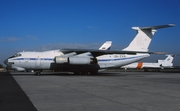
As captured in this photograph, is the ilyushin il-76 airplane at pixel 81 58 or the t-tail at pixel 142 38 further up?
the t-tail at pixel 142 38

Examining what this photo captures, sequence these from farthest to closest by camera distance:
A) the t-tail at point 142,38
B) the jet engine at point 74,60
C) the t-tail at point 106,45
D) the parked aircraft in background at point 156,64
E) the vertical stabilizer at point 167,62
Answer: the vertical stabilizer at point 167,62 < the parked aircraft in background at point 156,64 < the t-tail at point 106,45 < the t-tail at point 142,38 < the jet engine at point 74,60

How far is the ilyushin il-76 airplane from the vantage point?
24.0 m

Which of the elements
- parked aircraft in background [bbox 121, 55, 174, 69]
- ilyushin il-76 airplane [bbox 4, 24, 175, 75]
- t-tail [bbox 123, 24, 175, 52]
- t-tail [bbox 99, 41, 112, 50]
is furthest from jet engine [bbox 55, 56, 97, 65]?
parked aircraft in background [bbox 121, 55, 174, 69]

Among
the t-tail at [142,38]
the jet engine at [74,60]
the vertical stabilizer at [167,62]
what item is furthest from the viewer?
the vertical stabilizer at [167,62]

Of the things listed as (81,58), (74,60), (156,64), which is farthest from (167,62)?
(74,60)

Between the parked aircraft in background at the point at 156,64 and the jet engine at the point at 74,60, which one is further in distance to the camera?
the parked aircraft in background at the point at 156,64

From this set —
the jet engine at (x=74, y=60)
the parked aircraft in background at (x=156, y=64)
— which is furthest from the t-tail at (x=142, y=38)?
the parked aircraft in background at (x=156, y=64)

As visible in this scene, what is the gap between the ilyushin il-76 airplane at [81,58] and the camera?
24.0 m

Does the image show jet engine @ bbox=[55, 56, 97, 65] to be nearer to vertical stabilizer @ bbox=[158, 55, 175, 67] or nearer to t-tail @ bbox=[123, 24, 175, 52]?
t-tail @ bbox=[123, 24, 175, 52]

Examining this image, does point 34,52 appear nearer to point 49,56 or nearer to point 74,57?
point 49,56

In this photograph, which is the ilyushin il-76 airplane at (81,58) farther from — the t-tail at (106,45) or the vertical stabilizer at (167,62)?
the vertical stabilizer at (167,62)

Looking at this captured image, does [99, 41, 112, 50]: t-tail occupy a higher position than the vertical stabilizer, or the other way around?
[99, 41, 112, 50]: t-tail

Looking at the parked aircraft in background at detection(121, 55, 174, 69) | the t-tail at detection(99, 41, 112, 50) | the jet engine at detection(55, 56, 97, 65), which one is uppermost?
the t-tail at detection(99, 41, 112, 50)

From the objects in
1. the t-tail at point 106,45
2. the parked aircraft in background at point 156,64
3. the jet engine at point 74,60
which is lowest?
the parked aircraft in background at point 156,64
